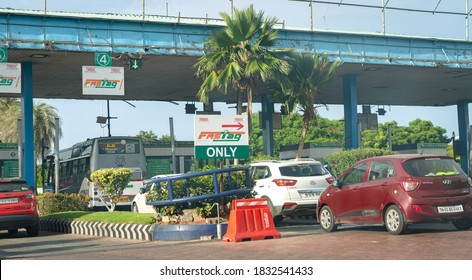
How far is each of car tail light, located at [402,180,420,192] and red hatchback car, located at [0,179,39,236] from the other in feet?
33.7

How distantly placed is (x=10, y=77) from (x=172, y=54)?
7035 mm

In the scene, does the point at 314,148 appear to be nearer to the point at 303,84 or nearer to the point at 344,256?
the point at 303,84

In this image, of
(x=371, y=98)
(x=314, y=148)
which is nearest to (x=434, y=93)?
(x=371, y=98)

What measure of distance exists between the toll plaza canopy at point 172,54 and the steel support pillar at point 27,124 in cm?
Result: 8

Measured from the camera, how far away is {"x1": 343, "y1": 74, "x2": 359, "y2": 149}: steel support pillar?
129 feet

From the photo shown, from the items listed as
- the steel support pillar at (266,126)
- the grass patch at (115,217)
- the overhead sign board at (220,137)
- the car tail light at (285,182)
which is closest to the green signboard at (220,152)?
the overhead sign board at (220,137)

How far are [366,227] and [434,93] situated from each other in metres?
36.3

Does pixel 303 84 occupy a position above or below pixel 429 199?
above

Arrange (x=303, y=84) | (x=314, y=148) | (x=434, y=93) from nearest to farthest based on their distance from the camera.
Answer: (x=303, y=84) < (x=434, y=93) < (x=314, y=148)

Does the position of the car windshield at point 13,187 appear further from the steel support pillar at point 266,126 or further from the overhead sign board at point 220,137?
the steel support pillar at point 266,126

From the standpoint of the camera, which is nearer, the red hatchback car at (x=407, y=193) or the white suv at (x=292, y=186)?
the red hatchback car at (x=407, y=193)

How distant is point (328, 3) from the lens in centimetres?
3431

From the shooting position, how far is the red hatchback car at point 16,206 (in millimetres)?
18281

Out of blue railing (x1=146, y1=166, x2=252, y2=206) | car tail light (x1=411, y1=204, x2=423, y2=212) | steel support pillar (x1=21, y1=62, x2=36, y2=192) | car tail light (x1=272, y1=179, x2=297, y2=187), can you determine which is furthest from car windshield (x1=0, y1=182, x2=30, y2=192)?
steel support pillar (x1=21, y1=62, x2=36, y2=192)
